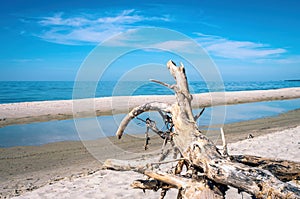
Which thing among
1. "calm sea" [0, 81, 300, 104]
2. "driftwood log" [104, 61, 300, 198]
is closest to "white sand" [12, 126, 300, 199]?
"driftwood log" [104, 61, 300, 198]

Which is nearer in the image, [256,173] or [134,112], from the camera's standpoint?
[256,173]

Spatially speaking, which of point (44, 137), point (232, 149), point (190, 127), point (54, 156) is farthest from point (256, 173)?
point (44, 137)

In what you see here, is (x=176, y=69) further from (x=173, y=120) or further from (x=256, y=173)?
(x=256, y=173)

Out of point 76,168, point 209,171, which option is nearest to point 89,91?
point 76,168

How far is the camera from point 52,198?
552 centimetres

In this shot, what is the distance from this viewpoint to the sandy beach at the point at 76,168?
230 inches

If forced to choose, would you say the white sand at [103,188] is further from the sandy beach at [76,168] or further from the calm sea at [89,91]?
the calm sea at [89,91]

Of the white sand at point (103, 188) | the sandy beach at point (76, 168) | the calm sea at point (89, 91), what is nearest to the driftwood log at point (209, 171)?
the calm sea at point (89, 91)

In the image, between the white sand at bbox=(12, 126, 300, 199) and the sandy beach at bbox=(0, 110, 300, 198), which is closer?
the white sand at bbox=(12, 126, 300, 199)

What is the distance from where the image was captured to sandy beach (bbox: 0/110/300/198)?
5.84m

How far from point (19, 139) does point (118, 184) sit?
757cm

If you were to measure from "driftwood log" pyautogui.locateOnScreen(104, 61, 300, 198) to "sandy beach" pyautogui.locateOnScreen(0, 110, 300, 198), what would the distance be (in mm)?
1995

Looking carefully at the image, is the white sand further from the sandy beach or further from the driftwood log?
the driftwood log

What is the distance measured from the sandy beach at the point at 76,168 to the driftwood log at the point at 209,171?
6.55 ft
